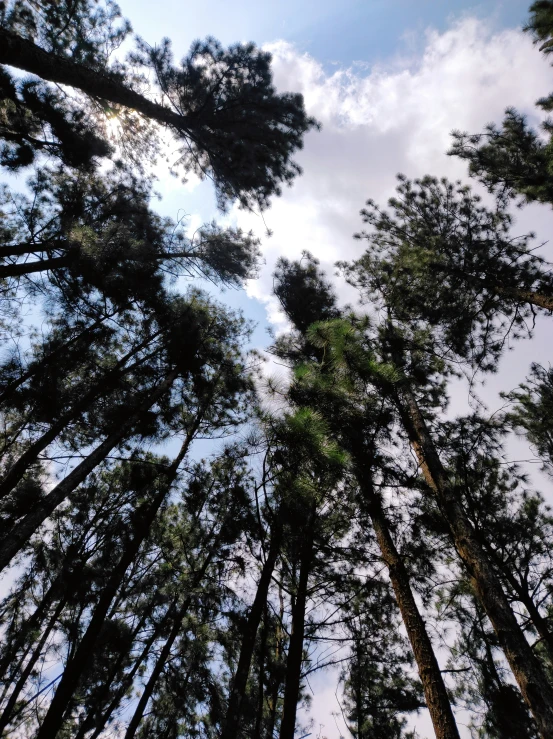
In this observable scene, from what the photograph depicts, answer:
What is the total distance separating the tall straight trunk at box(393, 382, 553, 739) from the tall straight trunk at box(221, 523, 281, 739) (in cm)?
240

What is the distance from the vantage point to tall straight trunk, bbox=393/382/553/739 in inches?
138

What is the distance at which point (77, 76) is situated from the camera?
6547mm

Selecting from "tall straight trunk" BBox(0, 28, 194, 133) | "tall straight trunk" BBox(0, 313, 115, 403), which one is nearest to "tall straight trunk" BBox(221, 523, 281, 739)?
"tall straight trunk" BBox(0, 313, 115, 403)

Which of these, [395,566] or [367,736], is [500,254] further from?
[367,736]

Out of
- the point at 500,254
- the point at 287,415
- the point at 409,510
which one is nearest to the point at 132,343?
the point at 287,415

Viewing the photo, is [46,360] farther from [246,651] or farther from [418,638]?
[418,638]

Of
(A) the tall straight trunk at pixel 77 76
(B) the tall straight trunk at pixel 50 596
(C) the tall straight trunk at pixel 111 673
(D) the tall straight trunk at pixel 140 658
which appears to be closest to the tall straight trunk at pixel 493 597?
(D) the tall straight trunk at pixel 140 658

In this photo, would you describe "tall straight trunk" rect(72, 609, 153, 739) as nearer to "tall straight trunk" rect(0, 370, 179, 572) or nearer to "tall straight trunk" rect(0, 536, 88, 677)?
"tall straight trunk" rect(0, 536, 88, 677)

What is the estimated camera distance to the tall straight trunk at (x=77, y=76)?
5840mm

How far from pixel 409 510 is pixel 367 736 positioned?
30.5 feet

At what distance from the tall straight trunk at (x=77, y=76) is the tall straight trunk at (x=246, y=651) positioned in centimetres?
817

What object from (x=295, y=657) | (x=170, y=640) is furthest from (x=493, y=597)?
(x=170, y=640)

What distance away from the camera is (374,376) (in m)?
4.68

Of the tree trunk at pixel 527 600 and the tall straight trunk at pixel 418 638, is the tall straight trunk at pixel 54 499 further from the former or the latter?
the tree trunk at pixel 527 600
